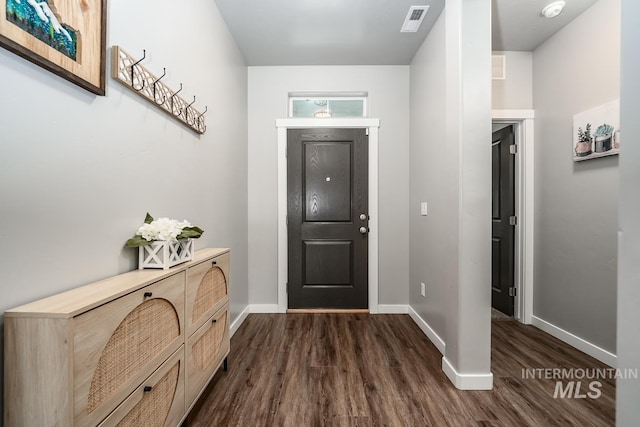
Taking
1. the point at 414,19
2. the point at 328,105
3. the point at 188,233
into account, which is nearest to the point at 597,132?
the point at 414,19

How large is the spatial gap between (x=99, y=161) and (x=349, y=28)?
7.35ft

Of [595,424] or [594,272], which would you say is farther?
[594,272]

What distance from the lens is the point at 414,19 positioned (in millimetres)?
2299

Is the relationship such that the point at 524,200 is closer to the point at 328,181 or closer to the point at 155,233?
the point at 328,181

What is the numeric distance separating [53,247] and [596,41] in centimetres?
349

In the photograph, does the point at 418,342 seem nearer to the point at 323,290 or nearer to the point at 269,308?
the point at 323,290

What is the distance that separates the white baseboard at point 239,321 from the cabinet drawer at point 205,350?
642mm

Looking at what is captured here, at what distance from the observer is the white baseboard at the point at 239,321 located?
96.7 inches

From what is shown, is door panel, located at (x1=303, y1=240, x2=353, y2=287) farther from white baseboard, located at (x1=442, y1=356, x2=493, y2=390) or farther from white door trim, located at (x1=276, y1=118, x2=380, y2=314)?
white baseboard, located at (x1=442, y1=356, x2=493, y2=390)

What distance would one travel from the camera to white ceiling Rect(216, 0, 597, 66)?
2145 millimetres

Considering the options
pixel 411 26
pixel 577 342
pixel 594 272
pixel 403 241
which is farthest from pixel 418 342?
pixel 411 26

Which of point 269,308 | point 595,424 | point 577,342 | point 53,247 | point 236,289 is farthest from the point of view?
point 269,308

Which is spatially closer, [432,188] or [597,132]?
[597,132]

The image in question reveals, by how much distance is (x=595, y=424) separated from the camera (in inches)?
55.9
